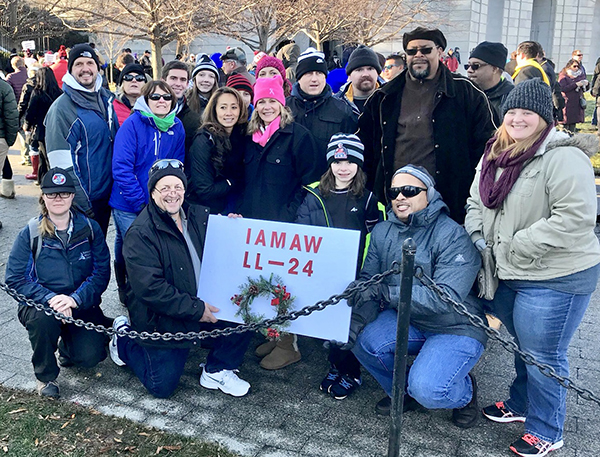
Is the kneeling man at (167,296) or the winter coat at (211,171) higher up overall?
the winter coat at (211,171)

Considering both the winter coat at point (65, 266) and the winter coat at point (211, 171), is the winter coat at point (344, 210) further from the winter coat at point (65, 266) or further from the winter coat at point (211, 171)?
the winter coat at point (65, 266)

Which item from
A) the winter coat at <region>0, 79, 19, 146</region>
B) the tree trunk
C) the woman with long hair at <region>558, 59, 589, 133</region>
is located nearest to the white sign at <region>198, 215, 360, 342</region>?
the winter coat at <region>0, 79, 19, 146</region>

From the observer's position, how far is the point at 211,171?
15.9 ft

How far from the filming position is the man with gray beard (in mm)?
4520

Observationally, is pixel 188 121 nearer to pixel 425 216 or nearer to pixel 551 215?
pixel 425 216

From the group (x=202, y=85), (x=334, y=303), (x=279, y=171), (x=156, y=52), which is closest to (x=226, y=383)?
→ (x=334, y=303)

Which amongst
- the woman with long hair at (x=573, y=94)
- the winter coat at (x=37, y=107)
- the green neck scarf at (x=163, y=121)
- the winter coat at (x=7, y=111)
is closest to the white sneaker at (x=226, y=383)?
the green neck scarf at (x=163, y=121)

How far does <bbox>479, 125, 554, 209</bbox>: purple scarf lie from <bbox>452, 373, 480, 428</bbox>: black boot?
4.37 ft

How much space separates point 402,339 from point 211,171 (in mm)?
2313

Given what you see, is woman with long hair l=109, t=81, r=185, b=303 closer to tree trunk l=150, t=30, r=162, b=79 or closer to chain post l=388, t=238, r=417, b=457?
chain post l=388, t=238, r=417, b=457

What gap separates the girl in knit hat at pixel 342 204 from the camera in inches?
171

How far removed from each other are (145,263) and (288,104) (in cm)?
209

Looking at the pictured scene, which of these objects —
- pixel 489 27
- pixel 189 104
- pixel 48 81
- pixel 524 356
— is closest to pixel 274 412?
pixel 524 356

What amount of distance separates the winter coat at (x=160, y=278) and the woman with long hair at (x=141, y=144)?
0.78 metres
